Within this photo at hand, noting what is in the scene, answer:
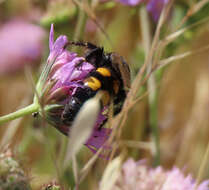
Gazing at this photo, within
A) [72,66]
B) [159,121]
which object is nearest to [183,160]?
[159,121]

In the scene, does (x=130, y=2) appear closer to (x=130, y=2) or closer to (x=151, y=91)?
(x=130, y=2)

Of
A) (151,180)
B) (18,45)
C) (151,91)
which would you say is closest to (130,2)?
(151,91)

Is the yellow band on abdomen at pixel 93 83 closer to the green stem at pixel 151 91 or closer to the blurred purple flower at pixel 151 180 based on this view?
the blurred purple flower at pixel 151 180

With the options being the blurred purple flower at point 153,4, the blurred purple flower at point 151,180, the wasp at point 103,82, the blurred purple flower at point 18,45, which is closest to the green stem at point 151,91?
the blurred purple flower at point 153,4

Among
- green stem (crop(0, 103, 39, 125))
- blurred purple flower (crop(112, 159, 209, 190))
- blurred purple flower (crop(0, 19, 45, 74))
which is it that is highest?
blurred purple flower (crop(0, 19, 45, 74))

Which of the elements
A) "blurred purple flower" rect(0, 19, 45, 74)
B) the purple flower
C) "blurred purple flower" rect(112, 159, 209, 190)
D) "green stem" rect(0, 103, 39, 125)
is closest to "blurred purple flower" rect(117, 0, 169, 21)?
the purple flower

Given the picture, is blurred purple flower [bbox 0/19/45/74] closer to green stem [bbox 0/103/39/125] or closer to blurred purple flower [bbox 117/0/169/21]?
blurred purple flower [bbox 117/0/169/21]
